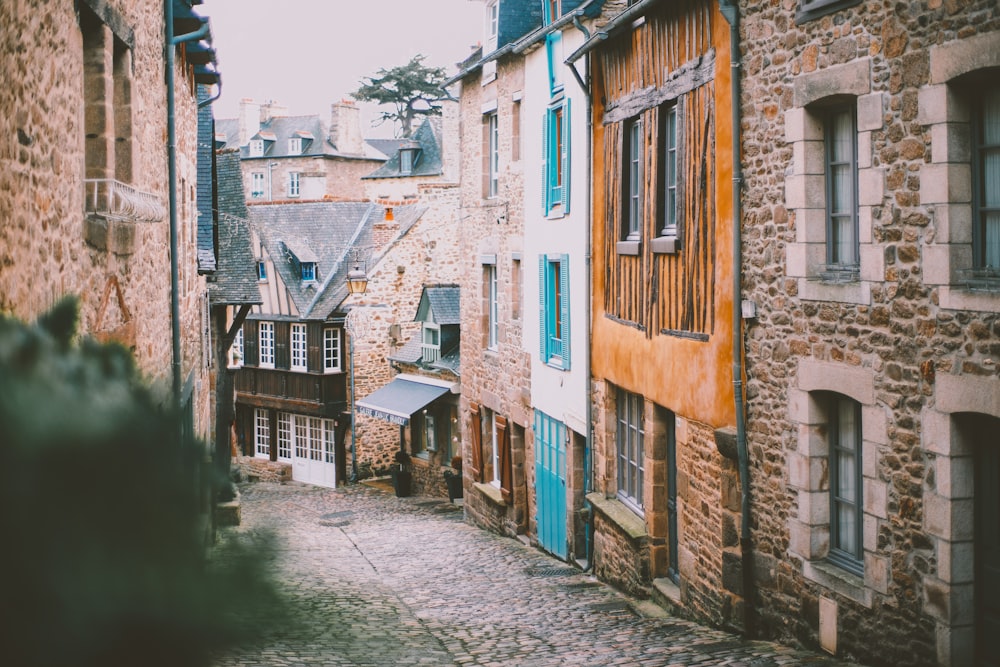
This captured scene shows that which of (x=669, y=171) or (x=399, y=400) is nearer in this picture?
(x=669, y=171)

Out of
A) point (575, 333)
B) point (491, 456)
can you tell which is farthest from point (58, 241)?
point (491, 456)

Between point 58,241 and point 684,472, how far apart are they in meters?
5.88

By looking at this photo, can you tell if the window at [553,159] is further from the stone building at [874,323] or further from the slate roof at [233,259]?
the stone building at [874,323]

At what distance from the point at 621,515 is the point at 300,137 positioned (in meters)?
45.1

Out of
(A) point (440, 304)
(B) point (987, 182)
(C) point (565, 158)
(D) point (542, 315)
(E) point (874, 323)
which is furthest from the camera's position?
(A) point (440, 304)

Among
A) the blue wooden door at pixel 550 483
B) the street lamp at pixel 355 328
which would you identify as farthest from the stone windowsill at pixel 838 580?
the street lamp at pixel 355 328

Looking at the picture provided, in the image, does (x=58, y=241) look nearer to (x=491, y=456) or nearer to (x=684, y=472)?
(x=684, y=472)

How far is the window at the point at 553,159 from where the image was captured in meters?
14.3

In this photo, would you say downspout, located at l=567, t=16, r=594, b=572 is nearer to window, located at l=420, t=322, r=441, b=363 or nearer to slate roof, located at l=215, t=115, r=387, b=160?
window, located at l=420, t=322, r=441, b=363

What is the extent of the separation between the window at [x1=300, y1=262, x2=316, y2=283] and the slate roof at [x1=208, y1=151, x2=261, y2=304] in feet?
40.1

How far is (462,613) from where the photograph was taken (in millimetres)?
10641

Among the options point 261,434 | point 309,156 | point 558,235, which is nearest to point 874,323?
point 558,235

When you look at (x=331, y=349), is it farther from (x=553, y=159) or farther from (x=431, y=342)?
(x=553, y=159)

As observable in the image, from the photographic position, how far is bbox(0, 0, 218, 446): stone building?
192 inches
